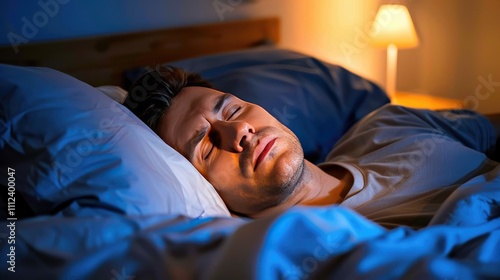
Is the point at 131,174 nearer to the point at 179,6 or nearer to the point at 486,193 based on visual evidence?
the point at 486,193

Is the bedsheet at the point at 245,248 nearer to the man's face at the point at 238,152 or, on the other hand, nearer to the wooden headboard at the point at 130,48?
the man's face at the point at 238,152

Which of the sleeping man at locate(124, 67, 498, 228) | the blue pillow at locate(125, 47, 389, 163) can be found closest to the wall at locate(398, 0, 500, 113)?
the blue pillow at locate(125, 47, 389, 163)

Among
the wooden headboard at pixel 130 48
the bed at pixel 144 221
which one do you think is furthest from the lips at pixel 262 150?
the wooden headboard at pixel 130 48

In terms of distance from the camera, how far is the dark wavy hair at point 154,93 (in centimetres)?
128

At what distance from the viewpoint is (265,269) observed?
63 centimetres

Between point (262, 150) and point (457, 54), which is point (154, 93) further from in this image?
point (457, 54)

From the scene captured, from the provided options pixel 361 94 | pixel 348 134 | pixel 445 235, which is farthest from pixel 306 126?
pixel 445 235

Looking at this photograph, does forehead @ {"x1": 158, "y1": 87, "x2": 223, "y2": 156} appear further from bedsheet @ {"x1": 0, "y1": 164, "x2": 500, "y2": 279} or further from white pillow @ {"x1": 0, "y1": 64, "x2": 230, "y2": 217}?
bedsheet @ {"x1": 0, "y1": 164, "x2": 500, "y2": 279}

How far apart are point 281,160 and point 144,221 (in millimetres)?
442

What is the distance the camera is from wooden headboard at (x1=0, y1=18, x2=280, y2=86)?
5.62 ft

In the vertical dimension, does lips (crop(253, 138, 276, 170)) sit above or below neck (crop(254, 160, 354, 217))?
above

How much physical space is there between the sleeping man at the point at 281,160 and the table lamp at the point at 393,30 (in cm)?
124

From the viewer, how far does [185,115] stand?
126cm

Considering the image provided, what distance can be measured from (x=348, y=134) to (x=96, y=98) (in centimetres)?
84
